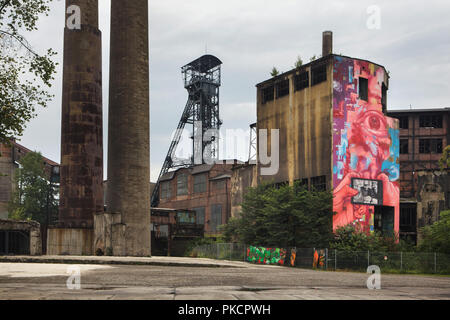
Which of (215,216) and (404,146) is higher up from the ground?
(404,146)

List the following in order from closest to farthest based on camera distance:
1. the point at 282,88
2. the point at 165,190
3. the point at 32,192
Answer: the point at 282,88 → the point at 32,192 → the point at 165,190

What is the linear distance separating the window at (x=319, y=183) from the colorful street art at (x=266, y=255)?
5636 millimetres

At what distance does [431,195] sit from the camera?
48.4 metres

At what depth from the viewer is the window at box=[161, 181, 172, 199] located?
233 feet

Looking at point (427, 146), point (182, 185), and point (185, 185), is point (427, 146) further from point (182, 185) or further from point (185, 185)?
point (182, 185)

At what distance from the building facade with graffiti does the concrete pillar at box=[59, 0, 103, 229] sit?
1535 centimetres

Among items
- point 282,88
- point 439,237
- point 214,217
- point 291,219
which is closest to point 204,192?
point 214,217

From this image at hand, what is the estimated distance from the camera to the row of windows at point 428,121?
66.8 meters

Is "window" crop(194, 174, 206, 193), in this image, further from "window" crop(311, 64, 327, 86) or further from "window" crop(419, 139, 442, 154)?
"window" crop(419, 139, 442, 154)

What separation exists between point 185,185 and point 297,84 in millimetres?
28596
